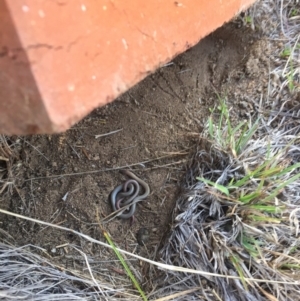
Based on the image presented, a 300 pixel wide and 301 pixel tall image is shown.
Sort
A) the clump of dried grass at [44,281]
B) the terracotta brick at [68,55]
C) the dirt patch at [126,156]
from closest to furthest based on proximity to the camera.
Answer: the terracotta brick at [68,55] → the clump of dried grass at [44,281] → the dirt patch at [126,156]

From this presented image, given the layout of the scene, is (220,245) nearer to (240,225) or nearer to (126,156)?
(240,225)

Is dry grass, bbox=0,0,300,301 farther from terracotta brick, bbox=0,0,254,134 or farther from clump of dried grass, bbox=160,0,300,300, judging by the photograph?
terracotta brick, bbox=0,0,254,134

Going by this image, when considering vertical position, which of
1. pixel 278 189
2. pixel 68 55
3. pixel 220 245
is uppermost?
pixel 68 55

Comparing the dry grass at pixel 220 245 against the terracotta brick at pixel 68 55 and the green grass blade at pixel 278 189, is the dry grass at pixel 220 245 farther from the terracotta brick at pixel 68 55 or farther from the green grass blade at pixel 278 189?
the terracotta brick at pixel 68 55

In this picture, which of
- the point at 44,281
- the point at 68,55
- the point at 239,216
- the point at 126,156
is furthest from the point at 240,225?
the point at 68,55

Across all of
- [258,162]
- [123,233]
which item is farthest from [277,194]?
[123,233]

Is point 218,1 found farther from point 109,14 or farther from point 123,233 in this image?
point 123,233

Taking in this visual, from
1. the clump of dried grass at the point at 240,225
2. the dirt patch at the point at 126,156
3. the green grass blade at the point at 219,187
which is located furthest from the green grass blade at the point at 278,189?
the dirt patch at the point at 126,156
